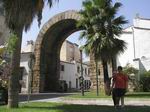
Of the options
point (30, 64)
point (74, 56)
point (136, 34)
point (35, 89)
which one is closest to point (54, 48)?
point (35, 89)

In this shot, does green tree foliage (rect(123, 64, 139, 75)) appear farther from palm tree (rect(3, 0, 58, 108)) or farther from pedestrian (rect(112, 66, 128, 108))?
pedestrian (rect(112, 66, 128, 108))

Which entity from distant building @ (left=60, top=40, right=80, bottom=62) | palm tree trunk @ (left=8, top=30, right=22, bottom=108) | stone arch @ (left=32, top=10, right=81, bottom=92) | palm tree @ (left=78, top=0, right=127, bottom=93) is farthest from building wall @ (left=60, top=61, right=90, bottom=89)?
palm tree trunk @ (left=8, top=30, right=22, bottom=108)

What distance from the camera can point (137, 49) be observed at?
4109cm

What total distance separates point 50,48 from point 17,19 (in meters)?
27.8

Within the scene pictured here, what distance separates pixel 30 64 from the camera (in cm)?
2131

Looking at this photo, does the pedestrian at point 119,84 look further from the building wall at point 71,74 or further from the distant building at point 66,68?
the building wall at point 71,74

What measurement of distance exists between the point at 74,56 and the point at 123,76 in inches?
2621

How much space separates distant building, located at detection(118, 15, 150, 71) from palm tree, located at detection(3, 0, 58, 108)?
2282 centimetres

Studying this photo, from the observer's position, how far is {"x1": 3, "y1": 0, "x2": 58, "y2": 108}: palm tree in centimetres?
1688

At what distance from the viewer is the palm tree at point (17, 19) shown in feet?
55.4

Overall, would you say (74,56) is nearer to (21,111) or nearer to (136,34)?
(136,34)

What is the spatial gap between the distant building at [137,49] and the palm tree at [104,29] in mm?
9721

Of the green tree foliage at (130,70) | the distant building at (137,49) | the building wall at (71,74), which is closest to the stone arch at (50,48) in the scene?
the distant building at (137,49)

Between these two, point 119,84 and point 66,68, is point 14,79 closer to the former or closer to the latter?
point 119,84
